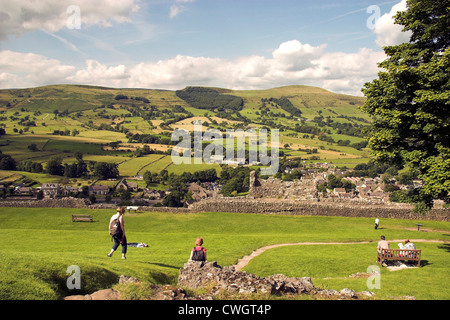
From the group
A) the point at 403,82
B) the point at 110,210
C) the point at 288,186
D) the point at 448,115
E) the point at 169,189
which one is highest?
the point at 403,82

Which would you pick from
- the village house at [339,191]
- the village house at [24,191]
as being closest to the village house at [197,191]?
the village house at [339,191]

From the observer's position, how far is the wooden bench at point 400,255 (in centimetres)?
1416

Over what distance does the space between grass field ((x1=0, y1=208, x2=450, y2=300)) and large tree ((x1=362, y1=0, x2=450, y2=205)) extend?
4.96 meters

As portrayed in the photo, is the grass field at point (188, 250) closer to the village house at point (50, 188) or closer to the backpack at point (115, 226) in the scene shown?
the backpack at point (115, 226)

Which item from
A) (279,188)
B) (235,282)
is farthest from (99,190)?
(235,282)

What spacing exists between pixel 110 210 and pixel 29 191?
5552 centimetres

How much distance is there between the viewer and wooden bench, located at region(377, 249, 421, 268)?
1416 cm

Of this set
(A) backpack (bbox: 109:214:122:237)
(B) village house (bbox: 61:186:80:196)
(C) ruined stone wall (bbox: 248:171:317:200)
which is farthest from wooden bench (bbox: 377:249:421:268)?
(B) village house (bbox: 61:186:80:196)

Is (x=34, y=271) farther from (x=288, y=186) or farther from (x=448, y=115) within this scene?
(x=288, y=186)

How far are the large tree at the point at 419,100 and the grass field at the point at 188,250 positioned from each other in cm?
496

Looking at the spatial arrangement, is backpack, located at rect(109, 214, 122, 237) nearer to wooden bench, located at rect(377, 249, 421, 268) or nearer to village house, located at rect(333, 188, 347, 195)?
wooden bench, located at rect(377, 249, 421, 268)

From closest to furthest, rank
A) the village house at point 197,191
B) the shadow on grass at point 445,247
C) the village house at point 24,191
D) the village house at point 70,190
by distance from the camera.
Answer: the shadow on grass at point 445,247, the village house at point 24,191, the village house at point 70,190, the village house at point 197,191
